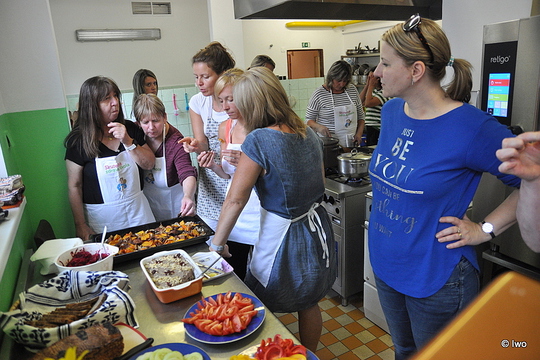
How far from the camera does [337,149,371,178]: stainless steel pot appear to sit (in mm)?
2768

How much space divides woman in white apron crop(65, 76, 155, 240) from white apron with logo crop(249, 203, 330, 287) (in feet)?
2.46

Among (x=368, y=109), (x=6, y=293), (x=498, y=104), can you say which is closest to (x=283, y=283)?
(x=6, y=293)

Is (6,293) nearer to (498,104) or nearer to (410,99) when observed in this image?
(410,99)

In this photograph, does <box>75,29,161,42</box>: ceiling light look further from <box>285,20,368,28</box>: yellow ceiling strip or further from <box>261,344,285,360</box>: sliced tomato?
<box>261,344,285,360</box>: sliced tomato

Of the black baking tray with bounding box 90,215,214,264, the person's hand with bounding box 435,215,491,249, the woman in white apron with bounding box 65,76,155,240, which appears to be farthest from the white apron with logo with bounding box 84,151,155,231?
the person's hand with bounding box 435,215,491,249

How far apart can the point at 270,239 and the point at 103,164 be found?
0.97 meters

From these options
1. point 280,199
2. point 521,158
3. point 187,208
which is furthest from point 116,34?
point 521,158

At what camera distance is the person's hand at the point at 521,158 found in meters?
0.91

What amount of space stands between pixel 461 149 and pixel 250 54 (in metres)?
5.37

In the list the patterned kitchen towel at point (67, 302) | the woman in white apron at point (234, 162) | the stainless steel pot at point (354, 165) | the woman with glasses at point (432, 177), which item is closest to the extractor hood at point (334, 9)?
the woman in white apron at point (234, 162)

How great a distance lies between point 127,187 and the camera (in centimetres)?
207

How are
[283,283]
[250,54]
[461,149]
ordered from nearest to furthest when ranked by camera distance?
[461,149] < [283,283] < [250,54]

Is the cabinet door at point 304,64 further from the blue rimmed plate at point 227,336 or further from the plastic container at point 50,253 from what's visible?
the blue rimmed plate at point 227,336

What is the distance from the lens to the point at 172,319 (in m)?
1.24
